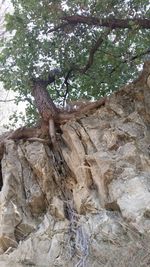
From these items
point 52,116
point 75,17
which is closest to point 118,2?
point 75,17

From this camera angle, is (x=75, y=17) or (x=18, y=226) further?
(x=75, y=17)

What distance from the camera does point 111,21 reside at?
734 cm

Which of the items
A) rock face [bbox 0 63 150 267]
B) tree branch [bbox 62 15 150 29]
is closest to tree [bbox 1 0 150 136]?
tree branch [bbox 62 15 150 29]

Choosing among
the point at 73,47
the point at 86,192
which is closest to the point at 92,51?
the point at 73,47

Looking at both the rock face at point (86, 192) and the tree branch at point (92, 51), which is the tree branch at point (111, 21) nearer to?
the tree branch at point (92, 51)

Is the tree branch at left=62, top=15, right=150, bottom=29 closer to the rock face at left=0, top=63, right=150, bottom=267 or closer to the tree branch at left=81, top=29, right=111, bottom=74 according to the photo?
the tree branch at left=81, top=29, right=111, bottom=74

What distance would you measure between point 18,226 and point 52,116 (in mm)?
2437

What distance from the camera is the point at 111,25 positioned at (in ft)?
24.2

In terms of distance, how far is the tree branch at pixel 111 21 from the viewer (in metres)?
7.14

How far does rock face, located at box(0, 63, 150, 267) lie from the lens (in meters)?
4.88

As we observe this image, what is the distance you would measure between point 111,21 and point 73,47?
122cm

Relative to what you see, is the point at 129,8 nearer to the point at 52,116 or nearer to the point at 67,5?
the point at 67,5

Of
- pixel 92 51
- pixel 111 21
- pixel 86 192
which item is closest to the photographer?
pixel 86 192

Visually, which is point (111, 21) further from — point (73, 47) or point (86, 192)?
point (86, 192)
